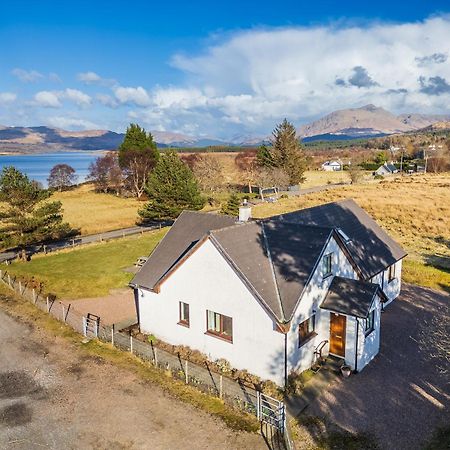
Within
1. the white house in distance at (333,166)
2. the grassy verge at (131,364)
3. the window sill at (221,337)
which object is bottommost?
the grassy verge at (131,364)

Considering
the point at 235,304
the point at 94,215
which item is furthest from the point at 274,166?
the point at 235,304

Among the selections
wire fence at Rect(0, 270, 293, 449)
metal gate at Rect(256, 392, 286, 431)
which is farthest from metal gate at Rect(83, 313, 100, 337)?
metal gate at Rect(256, 392, 286, 431)

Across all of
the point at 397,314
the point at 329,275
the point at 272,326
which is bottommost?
the point at 397,314

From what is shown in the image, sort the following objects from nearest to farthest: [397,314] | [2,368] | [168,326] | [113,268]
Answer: [2,368] < [168,326] < [397,314] < [113,268]

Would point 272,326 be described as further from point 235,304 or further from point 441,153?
point 441,153

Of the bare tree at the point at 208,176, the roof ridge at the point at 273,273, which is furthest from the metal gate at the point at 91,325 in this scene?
the bare tree at the point at 208,176

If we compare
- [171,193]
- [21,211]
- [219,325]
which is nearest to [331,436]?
[219,325]

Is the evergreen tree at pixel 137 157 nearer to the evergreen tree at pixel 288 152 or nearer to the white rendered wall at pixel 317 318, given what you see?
the evergreen tree at pixel 288 152

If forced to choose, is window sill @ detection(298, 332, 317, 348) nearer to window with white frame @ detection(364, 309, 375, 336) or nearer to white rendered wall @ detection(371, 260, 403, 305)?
window with white frame @ detection(364, 309, 375, 336)
